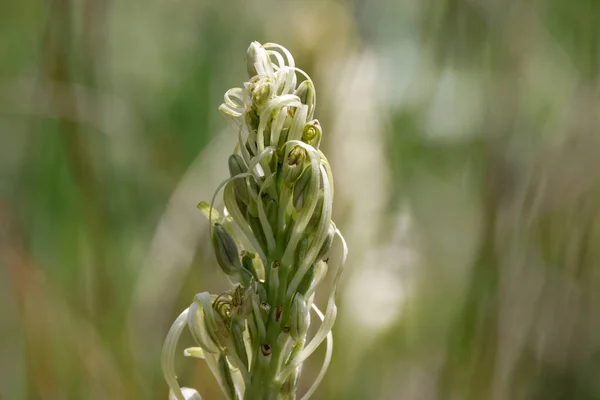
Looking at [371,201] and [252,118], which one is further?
[371,201]

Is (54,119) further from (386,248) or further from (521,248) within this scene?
(521,248)

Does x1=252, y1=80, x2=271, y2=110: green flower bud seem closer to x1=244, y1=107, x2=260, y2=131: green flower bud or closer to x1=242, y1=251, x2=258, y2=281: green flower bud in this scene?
x1=244, y1=107, x2=260, y2=131: green flower bud

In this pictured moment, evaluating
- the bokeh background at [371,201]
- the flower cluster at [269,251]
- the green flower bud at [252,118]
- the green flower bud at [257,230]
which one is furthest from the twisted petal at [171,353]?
the bokeh background at [371,201]

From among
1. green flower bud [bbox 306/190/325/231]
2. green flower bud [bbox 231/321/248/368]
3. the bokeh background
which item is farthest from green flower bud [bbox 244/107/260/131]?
the bokeh background

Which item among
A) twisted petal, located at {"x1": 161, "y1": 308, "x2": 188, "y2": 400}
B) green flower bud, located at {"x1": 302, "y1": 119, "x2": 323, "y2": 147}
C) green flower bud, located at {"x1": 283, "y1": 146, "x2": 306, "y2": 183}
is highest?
green flower bud, located at {"x1": 302, "y1": 119, "x2": 323, "y2": 147}

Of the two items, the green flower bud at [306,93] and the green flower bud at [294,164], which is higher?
the green flower bud at [306,93]

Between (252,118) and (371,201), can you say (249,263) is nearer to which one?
(252,118)

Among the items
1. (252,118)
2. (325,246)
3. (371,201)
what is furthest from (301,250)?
(371,201)

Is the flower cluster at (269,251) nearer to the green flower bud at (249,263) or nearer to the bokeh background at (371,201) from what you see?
the green flower bud at (249,263)
